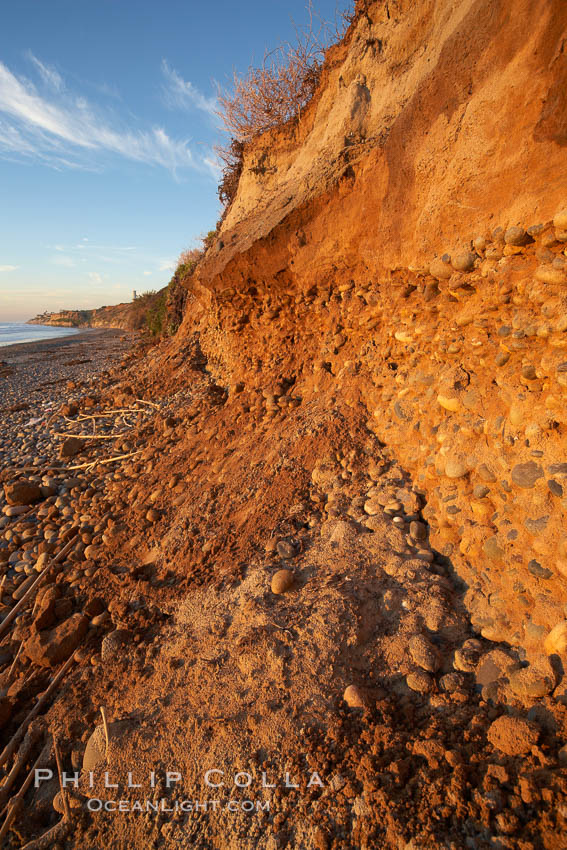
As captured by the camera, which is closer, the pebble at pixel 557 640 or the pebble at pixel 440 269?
the pebble at pixel 557 640

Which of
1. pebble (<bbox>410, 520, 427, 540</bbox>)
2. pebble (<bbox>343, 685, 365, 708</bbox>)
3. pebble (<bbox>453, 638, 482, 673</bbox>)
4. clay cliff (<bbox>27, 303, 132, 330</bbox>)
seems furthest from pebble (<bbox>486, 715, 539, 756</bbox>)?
clay cliff (<bbox>27, 303, 132, 330</bbox>)

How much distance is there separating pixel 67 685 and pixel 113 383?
23.1 feet

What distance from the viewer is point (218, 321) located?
5.34 meters

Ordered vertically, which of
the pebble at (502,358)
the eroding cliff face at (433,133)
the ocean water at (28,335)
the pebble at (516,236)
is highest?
the eroding cliff face at (433,133)

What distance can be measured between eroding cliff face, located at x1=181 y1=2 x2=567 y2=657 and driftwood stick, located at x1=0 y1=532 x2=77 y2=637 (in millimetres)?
2392

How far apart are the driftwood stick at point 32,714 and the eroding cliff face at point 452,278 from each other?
2.29m

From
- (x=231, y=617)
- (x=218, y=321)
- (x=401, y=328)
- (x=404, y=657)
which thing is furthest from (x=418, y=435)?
(x=218, y=321)

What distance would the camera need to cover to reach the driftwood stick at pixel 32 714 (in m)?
2.01

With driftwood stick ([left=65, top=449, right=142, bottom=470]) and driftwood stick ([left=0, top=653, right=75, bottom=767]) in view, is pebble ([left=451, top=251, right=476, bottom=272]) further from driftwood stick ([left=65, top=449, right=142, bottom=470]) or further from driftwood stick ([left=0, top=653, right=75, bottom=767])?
driftwood stick ([left=65, top=449, right=142, bottom=470])

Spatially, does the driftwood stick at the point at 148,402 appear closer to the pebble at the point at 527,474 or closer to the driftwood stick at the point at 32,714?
the driftwood stick at the point at 32,714

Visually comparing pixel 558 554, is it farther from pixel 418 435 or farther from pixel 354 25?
pixel 354 25

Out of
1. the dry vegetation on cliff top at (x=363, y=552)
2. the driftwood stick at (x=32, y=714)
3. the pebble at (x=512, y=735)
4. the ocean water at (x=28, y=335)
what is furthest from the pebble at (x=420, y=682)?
the ocean water at (x=28, y=335)

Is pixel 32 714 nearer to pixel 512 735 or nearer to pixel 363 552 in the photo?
pixel 363 552

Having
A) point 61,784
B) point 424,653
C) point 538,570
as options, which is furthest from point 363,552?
point 61,784
